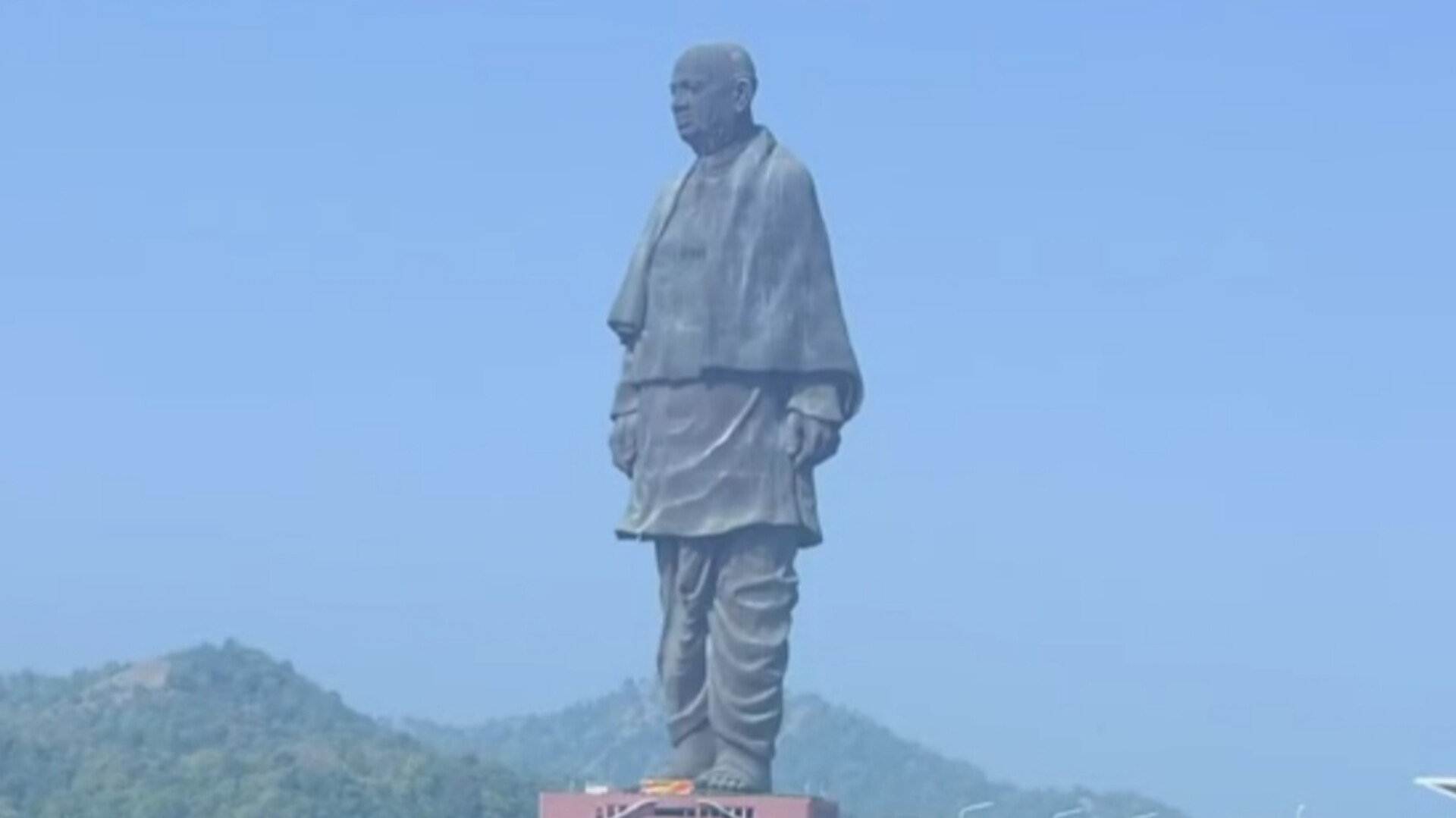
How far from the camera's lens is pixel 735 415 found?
23.7m

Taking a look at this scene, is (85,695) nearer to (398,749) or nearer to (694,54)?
(398,749)

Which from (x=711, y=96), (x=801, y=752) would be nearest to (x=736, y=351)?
(x=711, y=96)

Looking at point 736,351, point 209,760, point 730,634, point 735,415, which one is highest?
point 209,760

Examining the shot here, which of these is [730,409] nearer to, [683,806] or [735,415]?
[735,415]

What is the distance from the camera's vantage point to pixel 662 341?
78.5 feet

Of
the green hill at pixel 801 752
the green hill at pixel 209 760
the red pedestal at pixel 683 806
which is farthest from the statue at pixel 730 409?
the green hill at pixel 801 752

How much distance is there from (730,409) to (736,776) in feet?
8.15

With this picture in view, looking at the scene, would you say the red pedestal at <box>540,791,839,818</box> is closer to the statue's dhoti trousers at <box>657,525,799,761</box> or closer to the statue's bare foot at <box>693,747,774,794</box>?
the statue's bare foot at <box>693,747,774,794</box>

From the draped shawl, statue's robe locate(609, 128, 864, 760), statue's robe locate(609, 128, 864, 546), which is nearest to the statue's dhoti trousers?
statue's robe locate(609, 128, 864, 760)

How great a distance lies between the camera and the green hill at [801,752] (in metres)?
134

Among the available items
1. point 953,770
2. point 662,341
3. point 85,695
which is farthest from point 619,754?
point 662,341

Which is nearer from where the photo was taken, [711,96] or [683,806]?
[683,806]

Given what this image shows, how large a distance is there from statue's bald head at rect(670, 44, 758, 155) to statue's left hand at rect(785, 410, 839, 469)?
2.03 meters

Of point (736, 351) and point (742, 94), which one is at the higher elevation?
point (742, 94)
